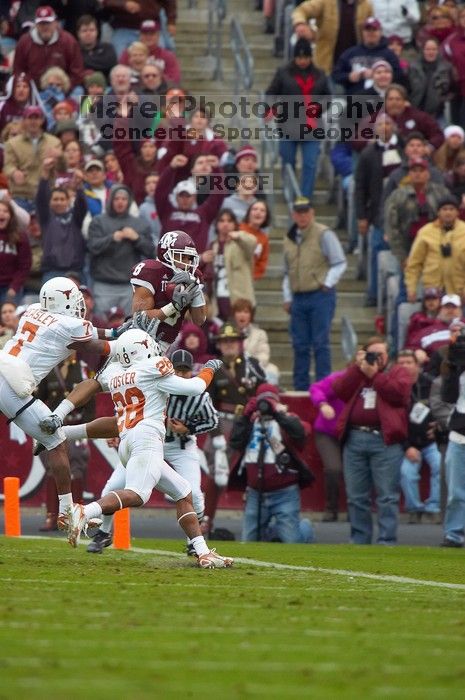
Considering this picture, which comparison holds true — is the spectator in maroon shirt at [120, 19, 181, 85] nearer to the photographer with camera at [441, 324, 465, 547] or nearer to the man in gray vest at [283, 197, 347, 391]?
the man in gray vest at [283, 197, 347, 391]

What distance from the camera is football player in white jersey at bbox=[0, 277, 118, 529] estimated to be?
12.3 m

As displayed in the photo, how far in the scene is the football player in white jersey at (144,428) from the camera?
1130 cm

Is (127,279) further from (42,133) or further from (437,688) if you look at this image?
(437,688)

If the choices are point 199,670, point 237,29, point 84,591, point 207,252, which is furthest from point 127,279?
point 199,670

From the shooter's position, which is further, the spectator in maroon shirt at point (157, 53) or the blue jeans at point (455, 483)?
the spectator in maroon shirt at point (157, 53)

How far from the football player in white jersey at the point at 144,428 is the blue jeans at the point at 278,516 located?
A: 4.28 m

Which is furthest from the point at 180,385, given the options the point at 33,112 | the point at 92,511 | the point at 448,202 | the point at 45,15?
the point at 45,15

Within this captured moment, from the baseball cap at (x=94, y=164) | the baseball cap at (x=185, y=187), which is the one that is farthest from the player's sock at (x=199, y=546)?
the baseball cap at (x=94, y=164)

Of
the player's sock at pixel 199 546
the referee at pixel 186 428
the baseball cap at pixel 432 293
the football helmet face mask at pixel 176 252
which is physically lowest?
the player's sock at pixel 199 546

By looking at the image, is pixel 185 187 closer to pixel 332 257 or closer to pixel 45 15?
pixel 332 257

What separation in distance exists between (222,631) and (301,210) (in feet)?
36.7

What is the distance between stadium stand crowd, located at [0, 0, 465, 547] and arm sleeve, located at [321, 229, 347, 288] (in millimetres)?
23

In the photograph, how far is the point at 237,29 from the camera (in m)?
23.9

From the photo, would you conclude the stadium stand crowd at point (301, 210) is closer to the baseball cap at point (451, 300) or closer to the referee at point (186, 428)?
the baseball cap at point (451, 300)
